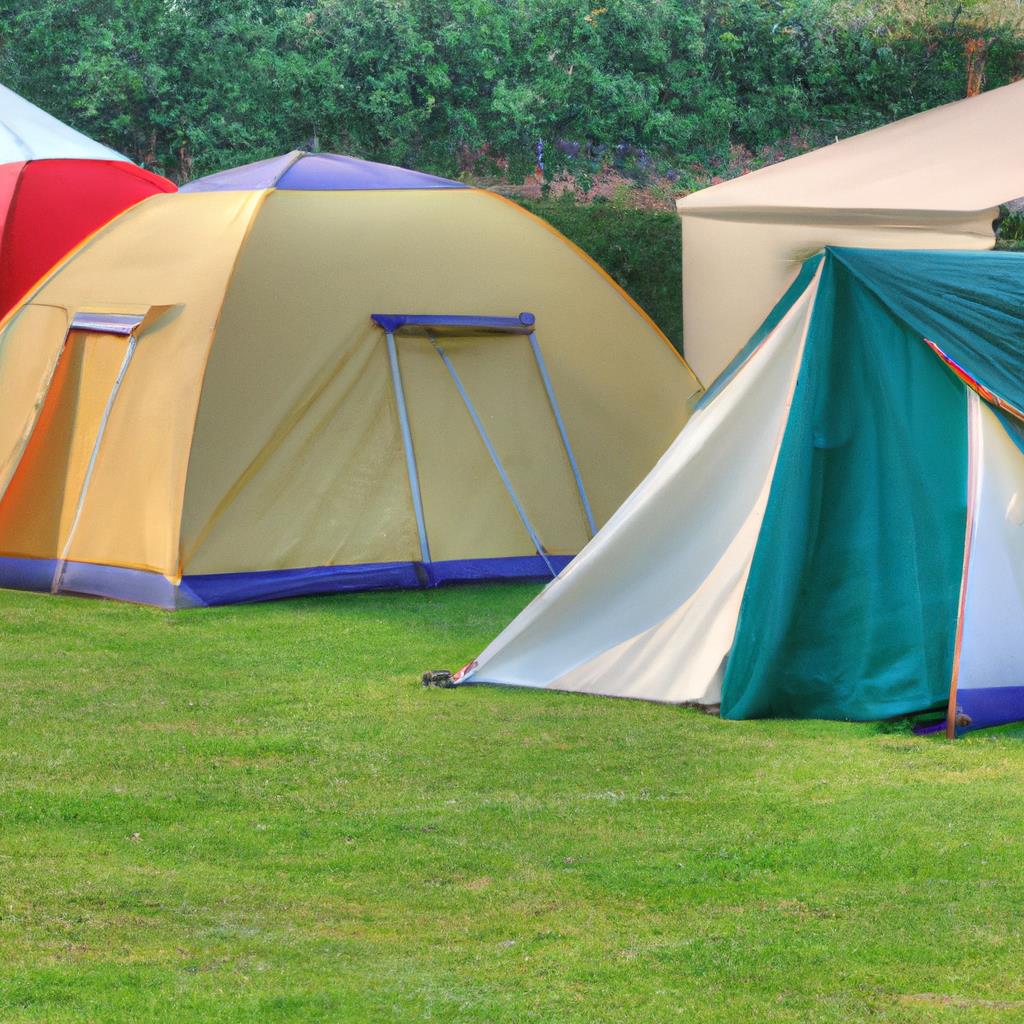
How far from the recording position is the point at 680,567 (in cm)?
655

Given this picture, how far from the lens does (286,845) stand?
479 cm

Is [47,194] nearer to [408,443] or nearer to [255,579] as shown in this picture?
[408,443]

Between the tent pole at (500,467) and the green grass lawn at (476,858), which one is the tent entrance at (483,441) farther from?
the green grass lawn at (476,858)

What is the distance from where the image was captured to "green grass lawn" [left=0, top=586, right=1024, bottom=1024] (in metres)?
3.70

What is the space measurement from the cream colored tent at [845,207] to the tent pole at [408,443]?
194 centimetres

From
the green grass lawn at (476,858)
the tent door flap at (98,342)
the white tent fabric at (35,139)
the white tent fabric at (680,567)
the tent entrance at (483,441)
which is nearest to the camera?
the green grass lawn at (476,858)

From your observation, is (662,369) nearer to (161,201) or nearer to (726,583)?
(161,201)

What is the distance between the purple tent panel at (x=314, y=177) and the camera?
9523mm

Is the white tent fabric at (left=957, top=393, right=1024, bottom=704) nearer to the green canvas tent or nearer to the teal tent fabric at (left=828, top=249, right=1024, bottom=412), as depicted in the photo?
the green canvas tent

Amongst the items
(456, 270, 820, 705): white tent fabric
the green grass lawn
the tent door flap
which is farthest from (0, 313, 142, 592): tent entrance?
(456, 270, 820, 705): white tent fabric

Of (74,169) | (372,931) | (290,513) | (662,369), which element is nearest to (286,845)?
(372,931)

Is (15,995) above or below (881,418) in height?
below

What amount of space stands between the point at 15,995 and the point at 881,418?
12.8 ft

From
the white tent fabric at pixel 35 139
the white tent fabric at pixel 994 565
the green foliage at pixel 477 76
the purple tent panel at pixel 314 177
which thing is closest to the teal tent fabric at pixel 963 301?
the white tent fabric at pixel 994 565
